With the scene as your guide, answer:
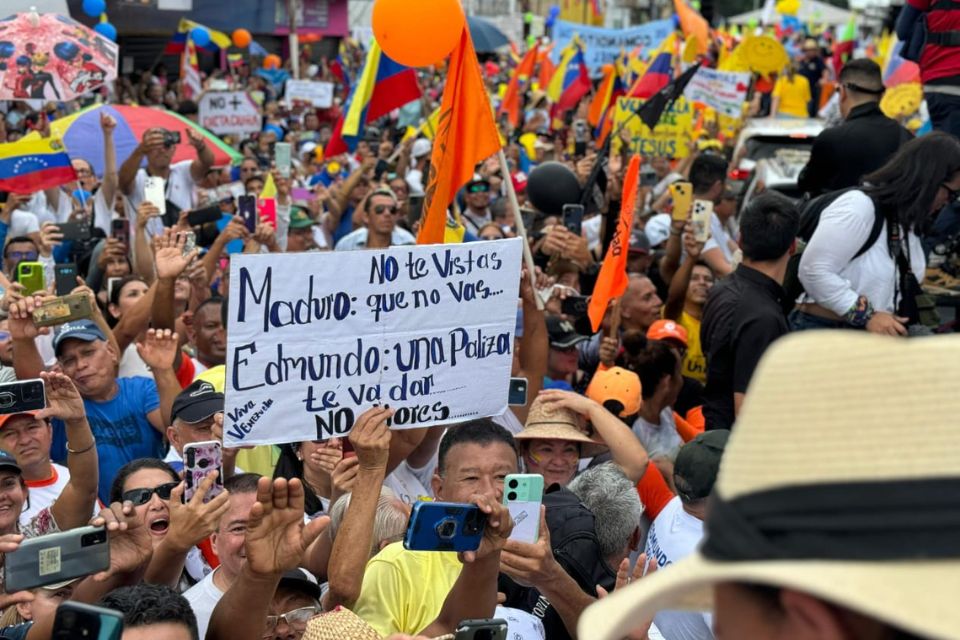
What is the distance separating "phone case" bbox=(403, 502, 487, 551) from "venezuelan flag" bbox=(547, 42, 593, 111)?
13778mm

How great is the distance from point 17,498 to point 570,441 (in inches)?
82.7

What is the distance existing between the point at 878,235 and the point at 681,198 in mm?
2533

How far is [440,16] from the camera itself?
5.95 metres

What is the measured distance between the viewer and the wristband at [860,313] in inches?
213

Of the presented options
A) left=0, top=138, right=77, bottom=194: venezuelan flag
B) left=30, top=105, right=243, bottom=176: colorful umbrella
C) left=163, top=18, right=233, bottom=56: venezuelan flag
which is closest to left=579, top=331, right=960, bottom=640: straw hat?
left=0, top=138, right=77, bottom=194: venezuelan flag

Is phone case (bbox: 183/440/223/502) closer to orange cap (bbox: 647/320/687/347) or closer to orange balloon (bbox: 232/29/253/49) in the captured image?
orange cap (bbox: 647/320/687/347)

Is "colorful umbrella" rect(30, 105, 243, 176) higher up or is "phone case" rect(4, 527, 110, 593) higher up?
"phone case" rect(4, 527, 110, 593)

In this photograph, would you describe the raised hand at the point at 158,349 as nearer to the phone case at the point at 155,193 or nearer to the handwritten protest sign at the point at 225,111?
the phone case at the point at 155,193

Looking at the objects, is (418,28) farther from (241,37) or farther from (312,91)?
(241,37)

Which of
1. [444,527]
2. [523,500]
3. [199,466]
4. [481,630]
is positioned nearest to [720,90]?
[199,466]

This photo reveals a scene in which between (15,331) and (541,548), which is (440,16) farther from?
(541,548)

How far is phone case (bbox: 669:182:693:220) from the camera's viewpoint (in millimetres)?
7867

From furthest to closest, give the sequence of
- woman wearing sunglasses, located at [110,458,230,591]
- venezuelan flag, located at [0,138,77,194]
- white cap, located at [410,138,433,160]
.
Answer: white cap, located at [410,138,433,160] → venezuelan flag, located at [0,138,77,194] → woman wearing sunglasses, located at [110,458,230,591]

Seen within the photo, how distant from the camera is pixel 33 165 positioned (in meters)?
9.09
